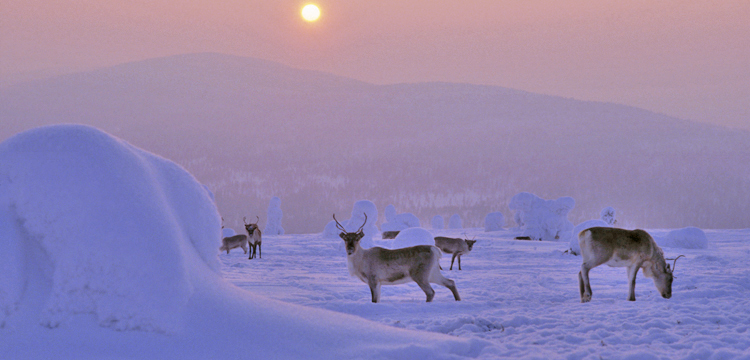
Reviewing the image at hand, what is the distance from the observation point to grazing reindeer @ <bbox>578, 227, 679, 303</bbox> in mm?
11312

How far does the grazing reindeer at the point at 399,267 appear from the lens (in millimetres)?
11234

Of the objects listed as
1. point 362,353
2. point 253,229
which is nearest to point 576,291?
point 362,353

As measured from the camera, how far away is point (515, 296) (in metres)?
12.5

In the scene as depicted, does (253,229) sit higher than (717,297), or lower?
higher

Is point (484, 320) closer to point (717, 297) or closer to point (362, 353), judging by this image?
point (362, 353)

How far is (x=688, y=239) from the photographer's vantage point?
30.3 m

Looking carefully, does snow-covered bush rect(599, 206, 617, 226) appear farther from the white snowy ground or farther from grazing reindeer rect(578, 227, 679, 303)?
grazing reindeer rect(578, 227, 679, 303)

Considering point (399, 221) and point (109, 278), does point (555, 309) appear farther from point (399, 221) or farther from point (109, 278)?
point (399, 221)

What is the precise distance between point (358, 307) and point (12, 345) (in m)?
6.71

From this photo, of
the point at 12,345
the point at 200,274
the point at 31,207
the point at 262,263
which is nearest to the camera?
the point at 12,345

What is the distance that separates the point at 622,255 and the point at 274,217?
46.9 metres

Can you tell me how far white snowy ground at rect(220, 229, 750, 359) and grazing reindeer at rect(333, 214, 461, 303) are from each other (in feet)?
1.56

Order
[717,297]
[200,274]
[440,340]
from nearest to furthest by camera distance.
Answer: [200,274]
[440,340]
[717,297]

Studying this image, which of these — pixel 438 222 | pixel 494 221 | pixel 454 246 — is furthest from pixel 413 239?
pixel 438 222
